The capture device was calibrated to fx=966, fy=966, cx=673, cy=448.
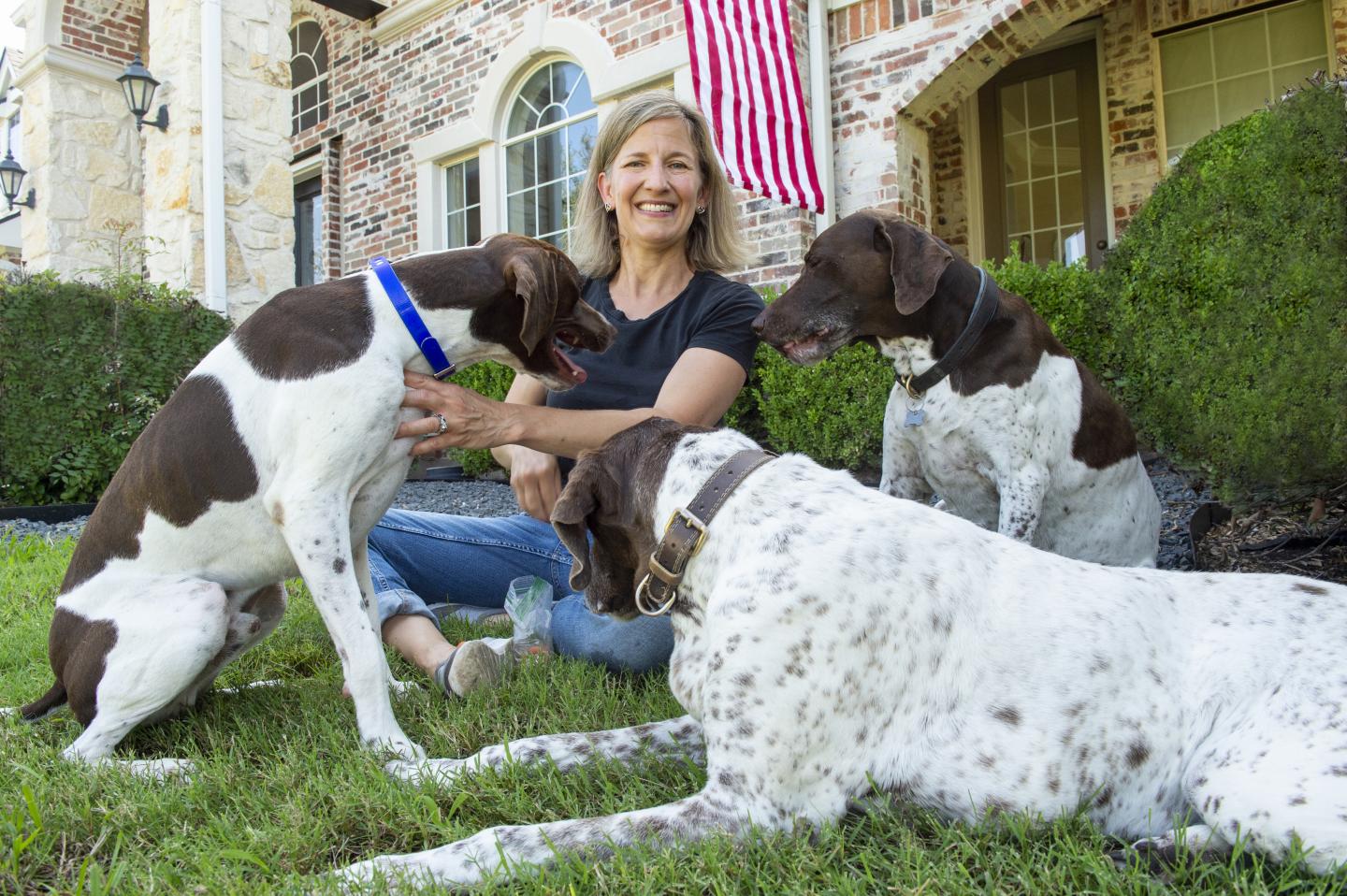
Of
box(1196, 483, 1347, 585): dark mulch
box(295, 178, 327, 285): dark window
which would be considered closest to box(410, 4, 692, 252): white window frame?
box(295, 178, 327, 285): dark window

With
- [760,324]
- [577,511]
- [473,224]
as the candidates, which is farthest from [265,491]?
[473,224]

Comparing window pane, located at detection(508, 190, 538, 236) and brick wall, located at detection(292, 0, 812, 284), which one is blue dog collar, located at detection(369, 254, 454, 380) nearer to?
brick wall, located at detection(292, 0, 812, 284)

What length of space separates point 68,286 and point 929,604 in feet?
24.2

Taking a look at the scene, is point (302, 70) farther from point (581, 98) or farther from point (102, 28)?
point (581, 98)

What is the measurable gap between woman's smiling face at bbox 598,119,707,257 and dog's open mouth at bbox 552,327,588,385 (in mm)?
664

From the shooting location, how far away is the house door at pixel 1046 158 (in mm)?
8656

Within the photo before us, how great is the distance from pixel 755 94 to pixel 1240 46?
13.7 feet

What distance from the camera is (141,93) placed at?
8766 millimetres

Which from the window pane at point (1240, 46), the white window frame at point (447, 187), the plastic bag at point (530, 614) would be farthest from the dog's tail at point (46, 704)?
the window pane at point (1240, 46)

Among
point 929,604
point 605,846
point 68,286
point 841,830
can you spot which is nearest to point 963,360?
point 929,604

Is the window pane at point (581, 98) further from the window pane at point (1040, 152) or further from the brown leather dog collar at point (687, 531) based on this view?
the brown leather dog collar at point (687, 531)

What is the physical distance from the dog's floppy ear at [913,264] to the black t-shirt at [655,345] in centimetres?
52

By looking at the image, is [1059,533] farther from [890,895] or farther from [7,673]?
[7,673]

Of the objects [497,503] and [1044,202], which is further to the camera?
[1044,202]
